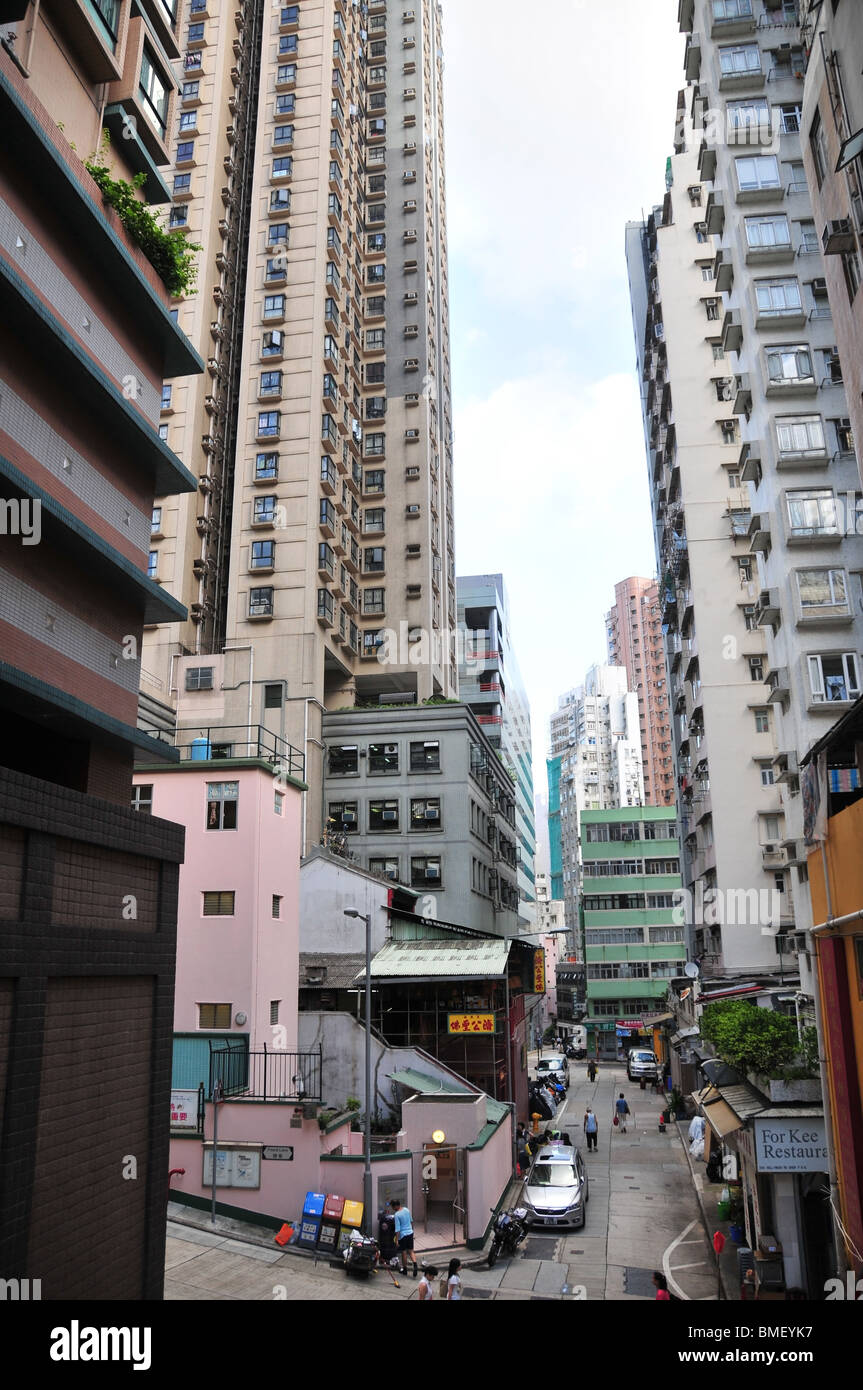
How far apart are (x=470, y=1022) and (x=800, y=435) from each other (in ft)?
78.7

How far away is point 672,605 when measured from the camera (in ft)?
176

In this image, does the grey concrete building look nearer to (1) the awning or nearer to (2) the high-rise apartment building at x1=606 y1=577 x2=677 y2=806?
(1) the awning

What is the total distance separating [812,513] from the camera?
33344mm

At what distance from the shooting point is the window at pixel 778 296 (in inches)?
1404

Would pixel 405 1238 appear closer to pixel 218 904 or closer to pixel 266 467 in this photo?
pixel 218 904

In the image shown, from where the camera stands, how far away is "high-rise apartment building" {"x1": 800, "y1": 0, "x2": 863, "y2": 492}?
615 inches

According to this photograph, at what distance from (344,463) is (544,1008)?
7250 centimetres

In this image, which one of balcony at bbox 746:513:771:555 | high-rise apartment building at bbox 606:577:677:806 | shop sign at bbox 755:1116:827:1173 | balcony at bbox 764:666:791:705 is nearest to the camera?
shop sign at bbox 755:1116:827:1173

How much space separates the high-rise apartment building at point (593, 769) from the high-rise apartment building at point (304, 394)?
80.0 m

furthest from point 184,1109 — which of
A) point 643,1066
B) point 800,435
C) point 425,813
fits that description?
point 643,1066

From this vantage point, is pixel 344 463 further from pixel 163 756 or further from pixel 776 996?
pixel 163 756

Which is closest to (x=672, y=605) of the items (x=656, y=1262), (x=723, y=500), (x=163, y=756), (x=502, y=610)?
(x=723, y=500)

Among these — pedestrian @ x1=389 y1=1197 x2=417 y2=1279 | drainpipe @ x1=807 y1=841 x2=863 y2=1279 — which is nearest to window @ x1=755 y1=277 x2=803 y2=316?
drainpipe @ x1=807 y1=841 x2=863 y2=1279

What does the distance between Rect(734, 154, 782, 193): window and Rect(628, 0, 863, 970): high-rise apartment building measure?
2.6 inches
